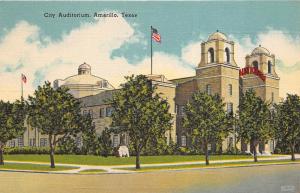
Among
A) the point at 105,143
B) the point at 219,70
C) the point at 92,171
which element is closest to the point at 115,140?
the point at 105,143

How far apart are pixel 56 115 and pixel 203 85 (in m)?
3.96

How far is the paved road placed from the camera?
13.8 meters

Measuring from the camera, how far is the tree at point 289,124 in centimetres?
1590

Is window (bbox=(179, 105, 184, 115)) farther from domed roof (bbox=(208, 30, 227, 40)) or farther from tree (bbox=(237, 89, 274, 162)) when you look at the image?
domed roof (bbox=(208, 30, 227, 40))

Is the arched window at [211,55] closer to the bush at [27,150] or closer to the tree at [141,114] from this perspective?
the tree at [141,114]

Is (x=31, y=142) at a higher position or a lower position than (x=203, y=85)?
lower

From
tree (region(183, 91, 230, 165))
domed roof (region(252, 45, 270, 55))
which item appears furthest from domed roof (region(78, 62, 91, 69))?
domed roof (region(252, 45, 270, 55))

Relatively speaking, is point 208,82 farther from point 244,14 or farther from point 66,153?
point 66,153

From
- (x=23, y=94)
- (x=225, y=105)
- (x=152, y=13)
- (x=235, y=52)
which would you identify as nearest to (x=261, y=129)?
(x=225, y=105)

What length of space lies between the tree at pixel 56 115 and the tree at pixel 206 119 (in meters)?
3.00

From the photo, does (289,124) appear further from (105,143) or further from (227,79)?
(105,143)

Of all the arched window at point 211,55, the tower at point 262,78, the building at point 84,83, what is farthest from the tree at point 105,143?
the tower at point 262,78

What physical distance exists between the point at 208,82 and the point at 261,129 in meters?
2.58

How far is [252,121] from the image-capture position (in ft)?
55.5
